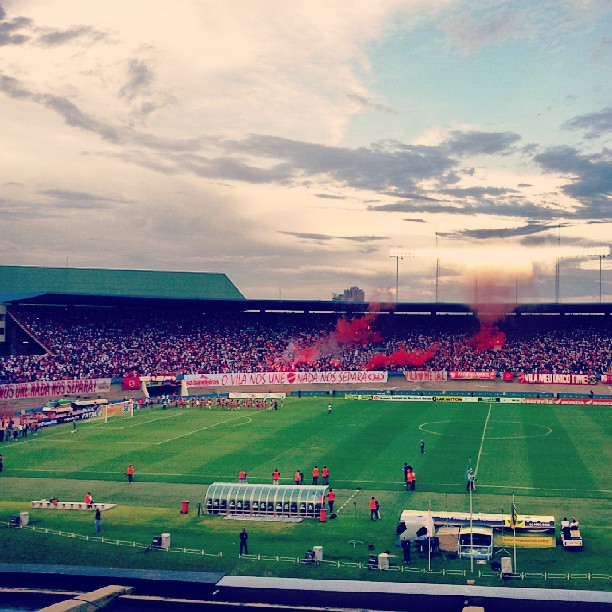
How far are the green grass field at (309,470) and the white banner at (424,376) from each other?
77.9ft

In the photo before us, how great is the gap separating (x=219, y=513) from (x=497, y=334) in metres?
85.6

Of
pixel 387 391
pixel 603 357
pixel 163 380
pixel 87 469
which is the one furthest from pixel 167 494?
pixel 603 357

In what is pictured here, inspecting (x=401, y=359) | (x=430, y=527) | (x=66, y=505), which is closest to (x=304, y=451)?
(x=66, y=505)

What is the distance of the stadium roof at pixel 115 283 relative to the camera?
133 meters

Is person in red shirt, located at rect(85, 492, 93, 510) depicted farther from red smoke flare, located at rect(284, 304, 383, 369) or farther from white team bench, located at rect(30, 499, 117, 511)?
red smoke flare, located at rect(284, 304, 383, 369)

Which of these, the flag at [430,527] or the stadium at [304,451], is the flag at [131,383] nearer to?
the stadium at [304,451]

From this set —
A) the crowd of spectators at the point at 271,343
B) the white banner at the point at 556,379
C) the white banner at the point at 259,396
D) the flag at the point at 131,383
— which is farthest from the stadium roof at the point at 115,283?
the white banner at the point at 556,379

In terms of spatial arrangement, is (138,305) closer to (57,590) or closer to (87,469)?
(87,469)

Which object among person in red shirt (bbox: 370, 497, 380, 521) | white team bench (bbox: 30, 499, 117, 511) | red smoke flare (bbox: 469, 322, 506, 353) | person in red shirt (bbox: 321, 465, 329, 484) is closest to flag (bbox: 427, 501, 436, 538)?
person in red shirt (bbox: 370, 497, 380, 521)

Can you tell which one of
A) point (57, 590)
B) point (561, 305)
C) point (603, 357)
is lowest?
point (57, 590)

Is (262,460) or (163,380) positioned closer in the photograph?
(262,460)

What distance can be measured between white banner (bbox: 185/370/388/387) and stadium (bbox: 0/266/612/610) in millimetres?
265

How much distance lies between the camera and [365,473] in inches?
1853

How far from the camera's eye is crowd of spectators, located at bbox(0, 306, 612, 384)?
325 ft
